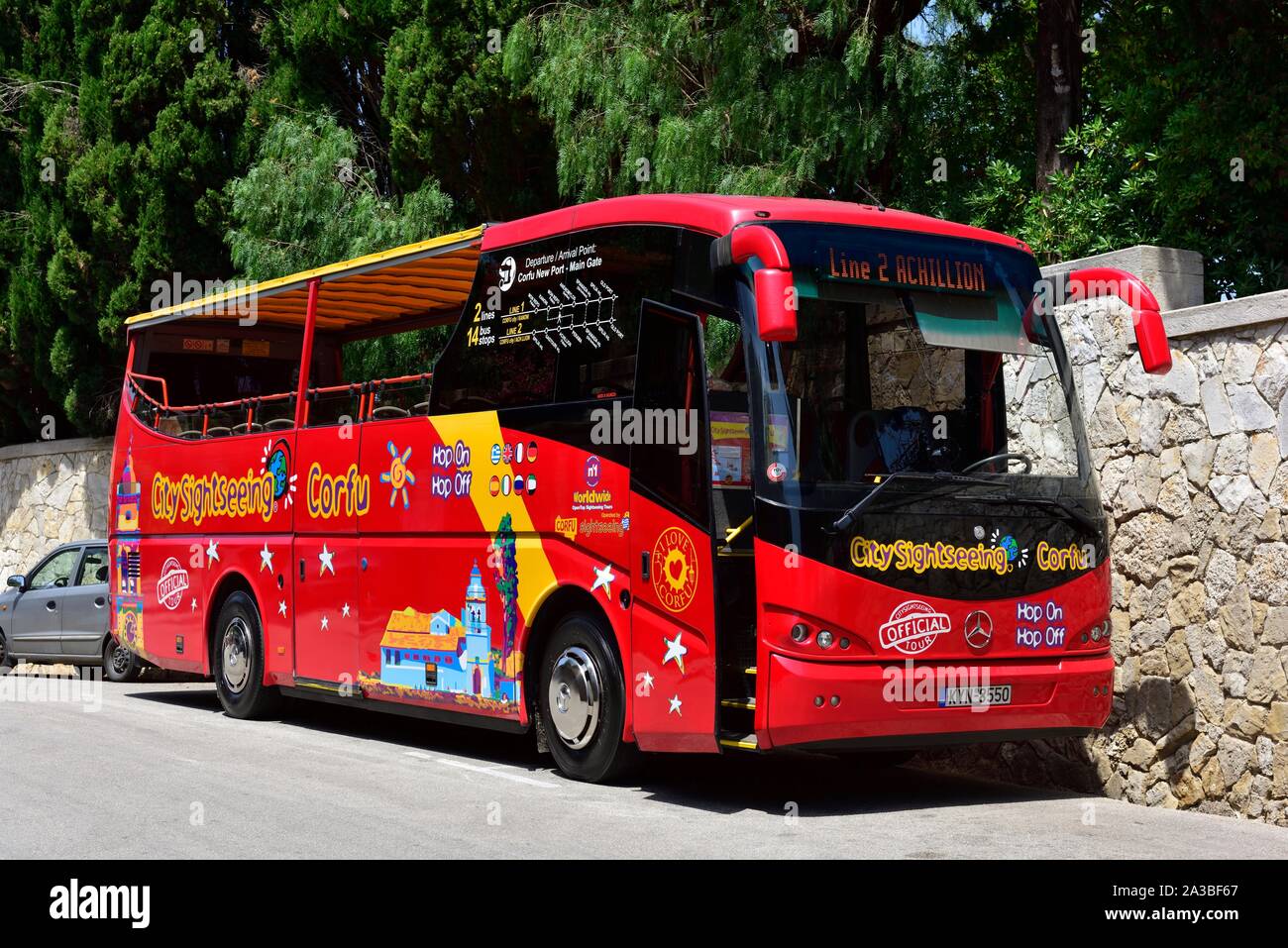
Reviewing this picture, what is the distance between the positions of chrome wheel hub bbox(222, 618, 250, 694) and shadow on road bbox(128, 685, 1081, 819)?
3.47 feet

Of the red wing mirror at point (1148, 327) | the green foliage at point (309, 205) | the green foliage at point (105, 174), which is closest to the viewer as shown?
the red wing mirror at point (1148, 327)

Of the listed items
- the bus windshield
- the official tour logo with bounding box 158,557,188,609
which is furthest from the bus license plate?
the official tour logo with bounding box 158,557,188,609

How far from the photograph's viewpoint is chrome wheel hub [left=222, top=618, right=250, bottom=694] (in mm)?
14227

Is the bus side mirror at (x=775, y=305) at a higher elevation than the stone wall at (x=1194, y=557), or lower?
higher

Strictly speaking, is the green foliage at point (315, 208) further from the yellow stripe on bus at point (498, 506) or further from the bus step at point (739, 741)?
the bus step at point (739, 741)

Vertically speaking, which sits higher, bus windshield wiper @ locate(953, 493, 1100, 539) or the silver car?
bus windshield wiper @ locate(953, 493, 1100, 539)

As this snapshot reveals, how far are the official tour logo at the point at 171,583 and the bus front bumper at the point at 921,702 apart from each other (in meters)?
8.46

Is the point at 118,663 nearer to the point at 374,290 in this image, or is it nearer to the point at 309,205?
the point at 309,205

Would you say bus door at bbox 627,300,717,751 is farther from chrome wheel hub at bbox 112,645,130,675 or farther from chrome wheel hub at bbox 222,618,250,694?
chrome wheel hub at bbox 112,645,130,675

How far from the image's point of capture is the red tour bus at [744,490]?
8438 millimetres

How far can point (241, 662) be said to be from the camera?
1432 cm

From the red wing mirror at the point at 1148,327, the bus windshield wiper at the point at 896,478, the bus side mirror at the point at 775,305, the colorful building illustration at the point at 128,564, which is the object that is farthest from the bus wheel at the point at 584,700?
the colorful building illustration at the point at 128,564
